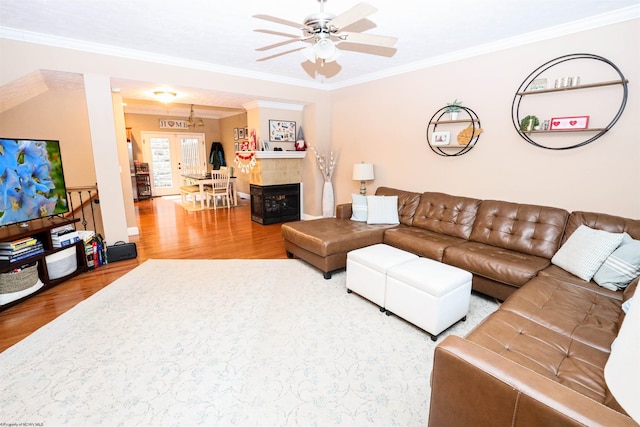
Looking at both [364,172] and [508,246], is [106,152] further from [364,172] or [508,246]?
[508,246]

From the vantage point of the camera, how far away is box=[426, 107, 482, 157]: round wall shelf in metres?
3.60

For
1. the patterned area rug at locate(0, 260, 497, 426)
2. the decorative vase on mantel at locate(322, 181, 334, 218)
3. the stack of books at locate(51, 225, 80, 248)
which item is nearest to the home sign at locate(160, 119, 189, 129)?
the decorative vase on mantel at locate(322, 181, 334, 218)

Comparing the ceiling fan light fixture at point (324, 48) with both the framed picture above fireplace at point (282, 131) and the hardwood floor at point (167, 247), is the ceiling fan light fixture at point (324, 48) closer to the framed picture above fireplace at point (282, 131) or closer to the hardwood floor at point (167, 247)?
the hardwood floor at point (167, 247)

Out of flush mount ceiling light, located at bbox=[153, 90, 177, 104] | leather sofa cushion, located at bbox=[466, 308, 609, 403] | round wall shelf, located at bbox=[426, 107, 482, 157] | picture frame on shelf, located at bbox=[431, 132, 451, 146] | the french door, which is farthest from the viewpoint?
the french door

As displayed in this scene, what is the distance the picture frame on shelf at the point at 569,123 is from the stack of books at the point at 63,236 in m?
5.29

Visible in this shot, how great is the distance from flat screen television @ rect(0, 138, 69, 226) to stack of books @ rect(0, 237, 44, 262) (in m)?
0.20

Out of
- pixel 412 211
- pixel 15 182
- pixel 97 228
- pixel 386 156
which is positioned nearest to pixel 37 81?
pixel 15 182

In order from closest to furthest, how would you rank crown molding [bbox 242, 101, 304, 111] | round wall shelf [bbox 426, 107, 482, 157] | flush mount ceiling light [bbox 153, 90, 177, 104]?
1. round wall shelf [bbox 426, 107, 482, 157]
2. flush mount ceiling light [bbox 153, 90, 177, 104]
3. crown molding [bbox 242, 101, 304, 111]

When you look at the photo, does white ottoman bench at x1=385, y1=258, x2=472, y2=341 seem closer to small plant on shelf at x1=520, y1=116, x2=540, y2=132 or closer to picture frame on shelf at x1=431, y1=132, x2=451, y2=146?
small plant on shelf at x1=520, y1=116, x2=540, y2=132

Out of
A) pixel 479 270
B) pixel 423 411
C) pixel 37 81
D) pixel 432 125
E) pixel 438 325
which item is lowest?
pixel 423 411

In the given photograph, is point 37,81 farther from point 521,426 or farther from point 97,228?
point 521,426

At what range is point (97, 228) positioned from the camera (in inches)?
196

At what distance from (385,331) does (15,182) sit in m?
3.71

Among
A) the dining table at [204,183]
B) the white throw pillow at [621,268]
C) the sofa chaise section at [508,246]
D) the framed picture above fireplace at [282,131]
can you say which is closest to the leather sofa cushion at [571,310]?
the white throw pillow at [621,268]
